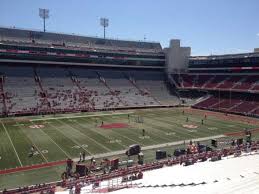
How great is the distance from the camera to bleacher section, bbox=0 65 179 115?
50.9m

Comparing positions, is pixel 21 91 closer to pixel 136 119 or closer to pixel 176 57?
pixel 136 119

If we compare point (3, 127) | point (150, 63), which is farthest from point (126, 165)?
point (150, 63)

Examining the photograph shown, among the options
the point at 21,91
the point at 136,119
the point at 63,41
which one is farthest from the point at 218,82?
the point at 21,91

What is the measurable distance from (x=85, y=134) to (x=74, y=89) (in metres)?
25.9

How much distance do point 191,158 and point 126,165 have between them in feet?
19.4

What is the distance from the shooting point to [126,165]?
23172 millimetres

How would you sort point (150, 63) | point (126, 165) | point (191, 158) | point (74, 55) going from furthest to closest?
point (150, 63), point (74, 55), point (126, 165), point (191, 158)

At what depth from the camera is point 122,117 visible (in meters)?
47.7

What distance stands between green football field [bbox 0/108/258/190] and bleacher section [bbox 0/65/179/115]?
469cm

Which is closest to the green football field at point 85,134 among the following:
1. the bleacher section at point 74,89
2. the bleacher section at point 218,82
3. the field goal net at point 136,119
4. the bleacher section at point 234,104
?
the field goal net at point 136,119

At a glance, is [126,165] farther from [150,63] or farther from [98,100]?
[150,63]

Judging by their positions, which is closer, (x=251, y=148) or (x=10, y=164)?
(x=251, y=148)

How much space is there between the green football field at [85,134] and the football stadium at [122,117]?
11cm

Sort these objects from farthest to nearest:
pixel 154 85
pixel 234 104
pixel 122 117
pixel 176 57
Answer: pixel 176 57
pixel 154 85
pixel 234 104
pixel 122 117
